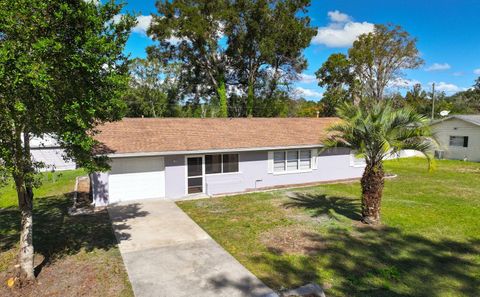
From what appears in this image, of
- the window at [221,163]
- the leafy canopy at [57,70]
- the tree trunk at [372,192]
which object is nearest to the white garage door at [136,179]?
the window at [221,163]

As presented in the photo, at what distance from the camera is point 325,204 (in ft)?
46.1

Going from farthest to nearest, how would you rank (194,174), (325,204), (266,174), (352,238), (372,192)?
1. (266,174)
2. (194,174)
3. (325,204)
4. (372,192)
5. (352,238)

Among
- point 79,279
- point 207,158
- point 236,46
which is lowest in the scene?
point 79,279

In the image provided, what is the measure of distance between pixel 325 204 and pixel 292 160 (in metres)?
4.94

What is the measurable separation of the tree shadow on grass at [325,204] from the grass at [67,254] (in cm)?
746

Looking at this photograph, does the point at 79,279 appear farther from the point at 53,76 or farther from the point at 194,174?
the point at 194,174

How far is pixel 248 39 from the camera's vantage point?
114 ft

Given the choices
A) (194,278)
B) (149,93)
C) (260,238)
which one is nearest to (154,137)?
(260,238)

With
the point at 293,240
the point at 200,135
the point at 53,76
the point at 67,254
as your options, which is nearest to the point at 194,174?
the point at 200,135

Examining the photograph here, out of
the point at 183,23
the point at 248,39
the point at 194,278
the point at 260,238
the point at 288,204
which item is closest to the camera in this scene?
the point at 194,278

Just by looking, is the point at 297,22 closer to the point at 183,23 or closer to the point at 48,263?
the point at 183,23

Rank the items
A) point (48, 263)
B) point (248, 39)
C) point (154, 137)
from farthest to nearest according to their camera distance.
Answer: point (248, 39)
point (154, 137)
point (48, 263)

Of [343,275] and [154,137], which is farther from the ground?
[154,137]

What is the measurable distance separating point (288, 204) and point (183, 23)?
973 inches
